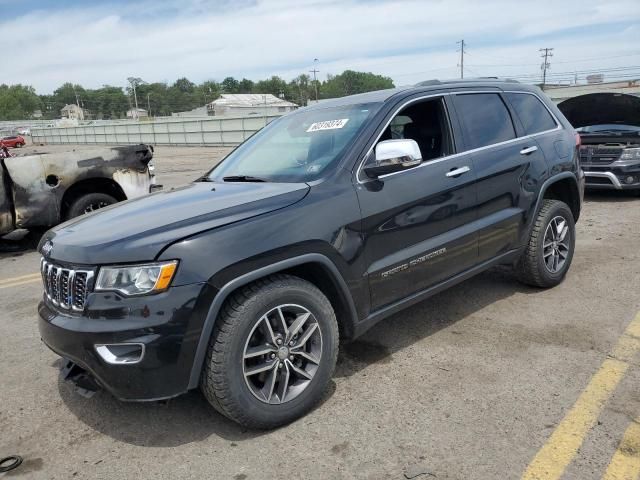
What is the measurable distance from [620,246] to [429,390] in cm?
421

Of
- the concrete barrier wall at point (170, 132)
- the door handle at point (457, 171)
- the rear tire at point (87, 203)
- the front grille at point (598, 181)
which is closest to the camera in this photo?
the door handle at point (457, 171)

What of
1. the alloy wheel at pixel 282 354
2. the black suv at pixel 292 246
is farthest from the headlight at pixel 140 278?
the alloy wheel at pixel 282 354

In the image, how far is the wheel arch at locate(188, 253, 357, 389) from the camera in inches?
104

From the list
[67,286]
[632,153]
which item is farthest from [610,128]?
[67,286]

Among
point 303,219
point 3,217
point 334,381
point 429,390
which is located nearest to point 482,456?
point 429,390

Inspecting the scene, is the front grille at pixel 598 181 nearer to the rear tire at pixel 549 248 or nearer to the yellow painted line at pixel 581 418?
the rear tire at pixel 549 248

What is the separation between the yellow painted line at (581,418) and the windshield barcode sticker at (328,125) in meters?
2.21

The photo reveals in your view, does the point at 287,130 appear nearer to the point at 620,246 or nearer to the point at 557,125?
the point at 557,125

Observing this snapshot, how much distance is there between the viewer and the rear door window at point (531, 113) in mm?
4605

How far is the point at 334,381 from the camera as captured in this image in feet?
11.2

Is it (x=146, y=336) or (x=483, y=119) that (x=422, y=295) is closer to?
(x=483, y=119)

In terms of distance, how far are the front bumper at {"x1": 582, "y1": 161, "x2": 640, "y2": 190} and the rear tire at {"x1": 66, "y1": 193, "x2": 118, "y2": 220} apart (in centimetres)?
771

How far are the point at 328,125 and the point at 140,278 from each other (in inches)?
70.4

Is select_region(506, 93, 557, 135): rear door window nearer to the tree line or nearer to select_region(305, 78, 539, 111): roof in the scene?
select_region(305, 78, 539, 111): roof
